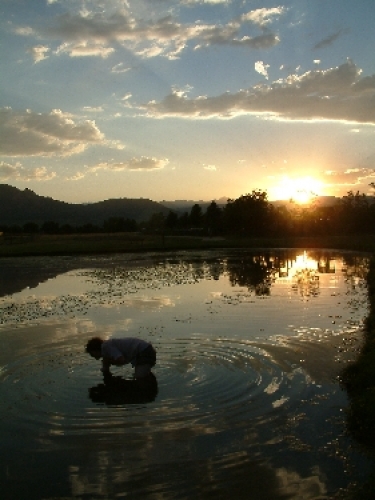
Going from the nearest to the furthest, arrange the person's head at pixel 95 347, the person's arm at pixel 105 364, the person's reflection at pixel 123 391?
1. the person's reflection at pixel 123 391
2. the person's head at pixel 95 347
3. the person's arm at pixel 105 364

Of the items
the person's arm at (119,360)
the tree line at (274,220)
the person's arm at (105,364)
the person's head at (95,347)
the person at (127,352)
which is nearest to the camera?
the person's arm at (119,360)

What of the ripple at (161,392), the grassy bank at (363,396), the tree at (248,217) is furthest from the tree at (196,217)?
the grassy bank at (363,396)

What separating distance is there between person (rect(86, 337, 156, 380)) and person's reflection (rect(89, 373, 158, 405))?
0.70 feet

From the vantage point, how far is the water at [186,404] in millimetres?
6719

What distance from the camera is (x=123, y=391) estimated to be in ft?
33.6

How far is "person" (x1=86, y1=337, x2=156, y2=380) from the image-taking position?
1026 centimetres

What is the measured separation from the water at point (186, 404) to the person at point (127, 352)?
480mm

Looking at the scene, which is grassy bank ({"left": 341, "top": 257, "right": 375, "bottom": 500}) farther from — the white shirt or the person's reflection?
the white shirt

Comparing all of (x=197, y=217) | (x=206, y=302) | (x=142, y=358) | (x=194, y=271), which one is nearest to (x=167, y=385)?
(x=142, y=358)

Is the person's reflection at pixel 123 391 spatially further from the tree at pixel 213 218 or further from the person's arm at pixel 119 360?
the tree at pixel 213 218

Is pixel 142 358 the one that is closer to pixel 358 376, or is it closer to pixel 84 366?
pixel 84 366

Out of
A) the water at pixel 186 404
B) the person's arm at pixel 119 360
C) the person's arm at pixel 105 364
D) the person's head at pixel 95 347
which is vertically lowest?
the water at pixel 186 404

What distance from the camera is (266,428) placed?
8.16 metres

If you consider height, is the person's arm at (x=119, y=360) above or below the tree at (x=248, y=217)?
below
